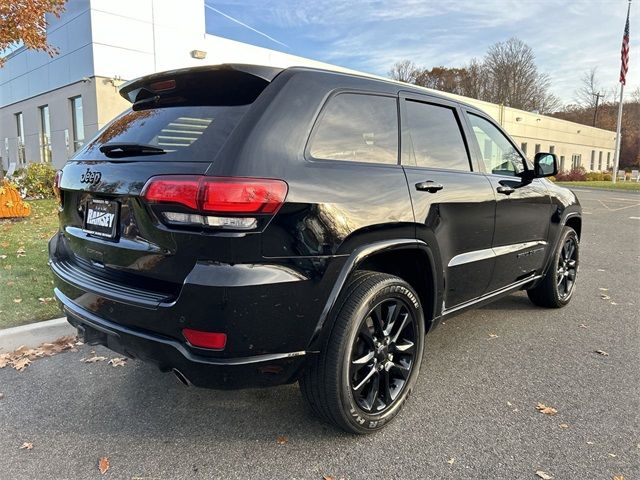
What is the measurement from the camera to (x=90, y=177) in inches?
102

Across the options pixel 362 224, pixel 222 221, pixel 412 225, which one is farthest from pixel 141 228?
pixel 412 225

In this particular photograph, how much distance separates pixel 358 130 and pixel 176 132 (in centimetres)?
96

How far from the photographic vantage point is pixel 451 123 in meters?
3.48

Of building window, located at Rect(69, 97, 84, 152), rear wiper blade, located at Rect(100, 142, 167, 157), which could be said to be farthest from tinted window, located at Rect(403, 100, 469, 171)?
building window, located at Rect(69, 97, 84, 152)

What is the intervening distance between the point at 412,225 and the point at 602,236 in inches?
363

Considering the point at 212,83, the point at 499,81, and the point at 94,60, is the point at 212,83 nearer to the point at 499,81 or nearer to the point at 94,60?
the point at 94,60

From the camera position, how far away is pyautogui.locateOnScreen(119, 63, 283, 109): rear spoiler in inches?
94.3

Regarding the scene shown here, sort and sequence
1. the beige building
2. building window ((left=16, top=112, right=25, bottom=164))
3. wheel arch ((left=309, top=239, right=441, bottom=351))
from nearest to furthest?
wheel arch ((left=309, top=239, right=441, bottom=351)) < the beige building < building window ((left=16, top=112, right=25, bottom=164))

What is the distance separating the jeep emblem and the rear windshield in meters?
0.10

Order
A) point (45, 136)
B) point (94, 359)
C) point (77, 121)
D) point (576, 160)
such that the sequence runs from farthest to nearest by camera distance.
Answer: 1. point (576, 160)
2. point (45, 136)
3. point (77, 121)
4. point (94, 359)

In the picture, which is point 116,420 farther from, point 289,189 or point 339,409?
point 289,189

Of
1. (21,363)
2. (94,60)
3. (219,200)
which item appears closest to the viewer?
(219,200)

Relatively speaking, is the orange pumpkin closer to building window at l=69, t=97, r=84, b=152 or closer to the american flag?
building window at l=69, t=97, r=84, b=152

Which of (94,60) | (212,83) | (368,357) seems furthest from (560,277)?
(94,60)
